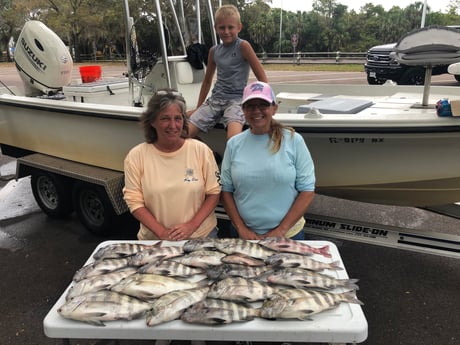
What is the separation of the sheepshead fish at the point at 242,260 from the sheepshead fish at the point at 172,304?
10.5 inches

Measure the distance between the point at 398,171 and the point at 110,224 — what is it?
2.99 m

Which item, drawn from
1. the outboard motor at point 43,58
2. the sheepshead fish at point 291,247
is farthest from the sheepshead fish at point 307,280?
the outboard motor at point 43,58

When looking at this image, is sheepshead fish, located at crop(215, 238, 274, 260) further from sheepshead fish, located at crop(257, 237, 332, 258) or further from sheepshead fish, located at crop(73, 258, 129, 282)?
sheepshead fish, located at crop(73, 258, 129, 282)

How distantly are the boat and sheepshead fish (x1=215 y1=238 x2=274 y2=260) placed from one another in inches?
55.8

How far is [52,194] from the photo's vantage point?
5082mm

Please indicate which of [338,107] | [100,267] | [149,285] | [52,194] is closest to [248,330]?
[149,285]

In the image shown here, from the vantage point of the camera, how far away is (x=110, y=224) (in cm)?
442

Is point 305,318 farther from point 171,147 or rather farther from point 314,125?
point 314,125

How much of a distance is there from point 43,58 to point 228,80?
2710 millimetres

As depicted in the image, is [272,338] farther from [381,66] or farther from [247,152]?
[381,66]

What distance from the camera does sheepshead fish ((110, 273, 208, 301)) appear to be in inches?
68.2

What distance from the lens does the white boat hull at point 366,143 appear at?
3.02m

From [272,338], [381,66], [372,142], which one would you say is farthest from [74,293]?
[381,66]

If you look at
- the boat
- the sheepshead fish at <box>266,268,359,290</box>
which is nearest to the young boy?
the boat
